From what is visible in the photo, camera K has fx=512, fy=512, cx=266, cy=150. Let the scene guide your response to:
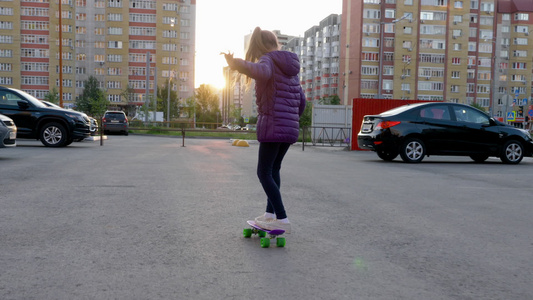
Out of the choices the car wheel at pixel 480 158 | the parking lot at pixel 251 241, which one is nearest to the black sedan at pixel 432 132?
the car wheel at pixel 480 158

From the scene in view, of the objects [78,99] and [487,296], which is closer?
[487,296]

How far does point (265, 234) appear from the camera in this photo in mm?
4520

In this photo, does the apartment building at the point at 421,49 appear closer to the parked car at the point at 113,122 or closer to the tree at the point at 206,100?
the tree at the point at 206,100

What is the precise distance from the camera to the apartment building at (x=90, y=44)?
301 feet

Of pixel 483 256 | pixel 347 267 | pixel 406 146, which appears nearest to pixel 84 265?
pixel 347 267

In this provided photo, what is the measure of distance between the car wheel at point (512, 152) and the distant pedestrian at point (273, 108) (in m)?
11.6

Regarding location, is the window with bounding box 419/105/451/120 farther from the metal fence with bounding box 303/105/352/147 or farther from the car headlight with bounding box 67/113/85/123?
the metal fence with bounding box 303/105/352/147

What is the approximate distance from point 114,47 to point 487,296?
9860 cm

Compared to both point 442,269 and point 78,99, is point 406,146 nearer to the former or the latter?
point 442,269

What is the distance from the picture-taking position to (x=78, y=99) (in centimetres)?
8962

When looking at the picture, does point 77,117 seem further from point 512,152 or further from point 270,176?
point 270,176

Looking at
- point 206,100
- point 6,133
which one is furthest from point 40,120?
point 206,100

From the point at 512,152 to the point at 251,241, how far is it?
40.0 ft

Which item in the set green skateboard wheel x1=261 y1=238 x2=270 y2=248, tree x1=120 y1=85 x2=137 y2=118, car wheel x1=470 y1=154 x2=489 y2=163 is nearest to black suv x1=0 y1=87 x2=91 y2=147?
car wheel x1=470 y1=154 x2=489 y2=163
